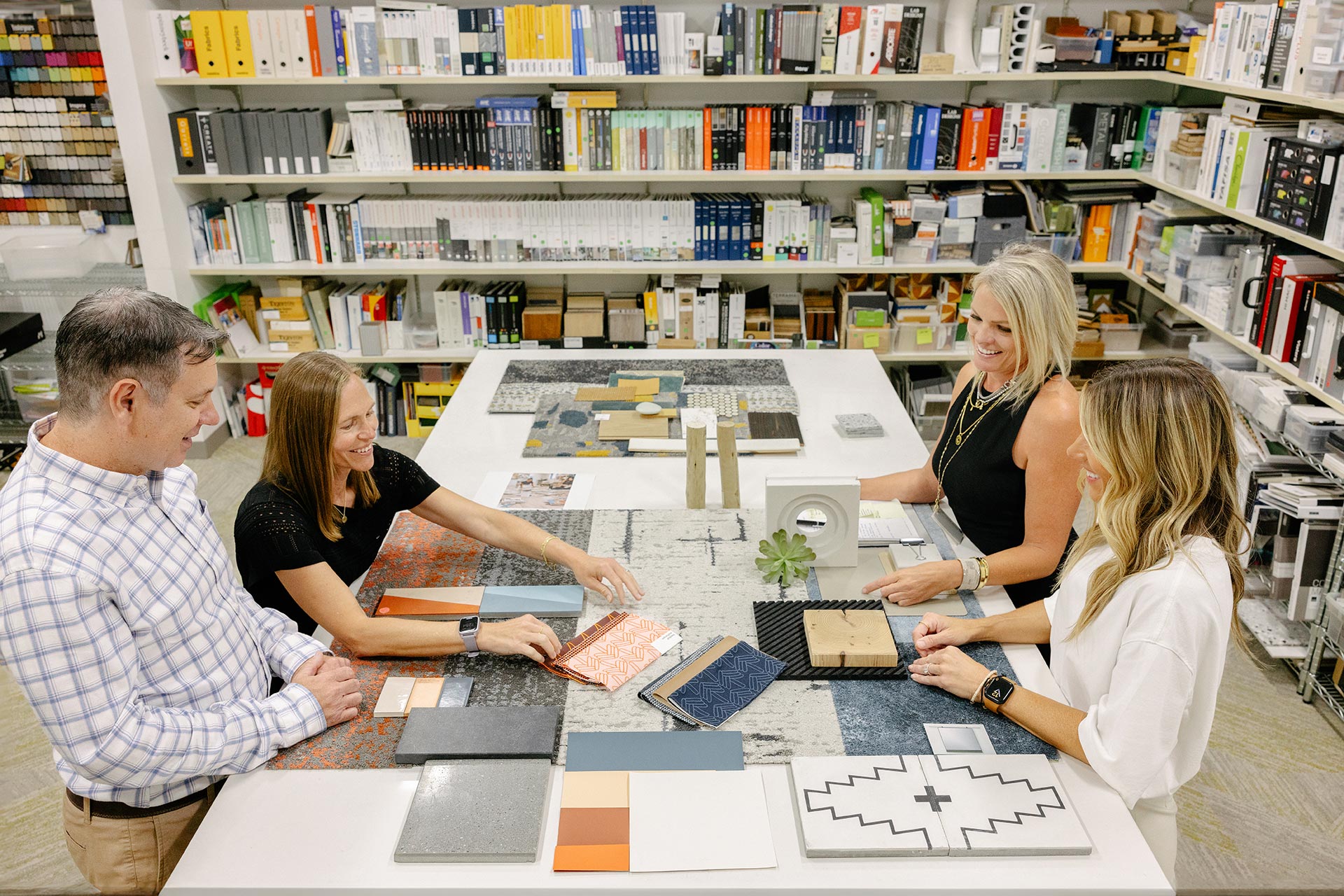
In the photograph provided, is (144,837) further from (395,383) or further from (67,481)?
(395,383)

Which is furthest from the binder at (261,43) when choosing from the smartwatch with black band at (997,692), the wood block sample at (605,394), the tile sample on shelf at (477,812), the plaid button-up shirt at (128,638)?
the smartwatch with black band at (997,692)

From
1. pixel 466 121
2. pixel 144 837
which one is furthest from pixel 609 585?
pixel 466 121

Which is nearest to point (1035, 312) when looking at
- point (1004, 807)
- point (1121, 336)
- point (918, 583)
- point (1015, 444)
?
point (1015, 444)

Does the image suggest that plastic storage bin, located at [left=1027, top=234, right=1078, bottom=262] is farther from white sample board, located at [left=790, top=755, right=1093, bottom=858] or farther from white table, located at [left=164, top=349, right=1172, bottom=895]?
white sample board, located at [left=790, top=755, right=1093, bottom=858]

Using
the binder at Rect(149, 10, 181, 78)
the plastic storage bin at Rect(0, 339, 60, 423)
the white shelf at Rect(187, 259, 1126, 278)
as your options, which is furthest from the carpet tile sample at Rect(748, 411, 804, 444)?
the plastic storage bin at Rect(0, 339, 60, 423)

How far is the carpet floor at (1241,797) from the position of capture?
2332 mm

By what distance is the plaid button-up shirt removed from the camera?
4.21ft

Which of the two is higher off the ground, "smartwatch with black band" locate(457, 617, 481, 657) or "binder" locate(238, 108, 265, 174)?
"binder" locate(238, 108, 265, 174)

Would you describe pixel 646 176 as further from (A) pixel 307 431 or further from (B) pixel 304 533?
(B) pixel 304 533

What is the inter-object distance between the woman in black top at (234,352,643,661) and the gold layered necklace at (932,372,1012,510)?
828mm

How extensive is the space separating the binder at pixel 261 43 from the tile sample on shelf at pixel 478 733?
3474 mm

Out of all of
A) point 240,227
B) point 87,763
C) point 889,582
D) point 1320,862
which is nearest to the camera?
point 87,763

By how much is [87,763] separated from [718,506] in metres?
1.42

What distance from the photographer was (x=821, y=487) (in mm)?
1977
